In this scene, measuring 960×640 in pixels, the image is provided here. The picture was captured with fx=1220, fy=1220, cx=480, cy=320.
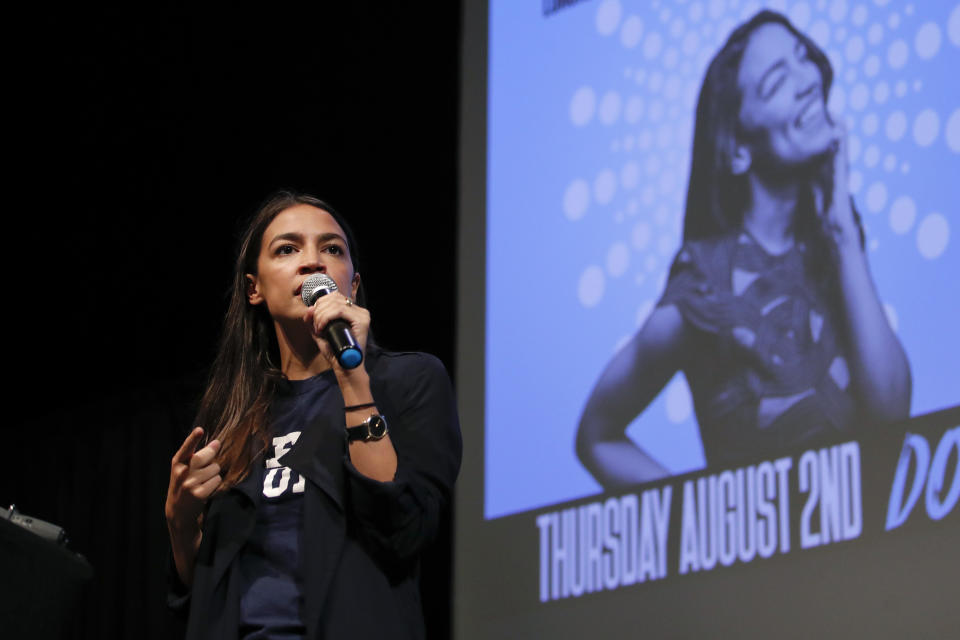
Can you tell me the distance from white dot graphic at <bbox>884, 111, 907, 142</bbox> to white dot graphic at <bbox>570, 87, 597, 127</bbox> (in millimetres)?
829

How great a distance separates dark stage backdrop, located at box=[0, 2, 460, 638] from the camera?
4219 mm

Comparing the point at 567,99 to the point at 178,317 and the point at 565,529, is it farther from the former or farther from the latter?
the point at 178,317

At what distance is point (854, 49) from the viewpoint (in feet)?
8.96

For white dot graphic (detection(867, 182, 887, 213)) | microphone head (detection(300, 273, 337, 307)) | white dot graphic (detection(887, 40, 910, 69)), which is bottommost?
microphone head (detection(300, 273, 337, 307))

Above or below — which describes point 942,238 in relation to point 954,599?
above

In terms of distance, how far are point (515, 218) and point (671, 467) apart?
0.87 meters

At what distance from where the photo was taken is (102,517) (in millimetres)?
4926

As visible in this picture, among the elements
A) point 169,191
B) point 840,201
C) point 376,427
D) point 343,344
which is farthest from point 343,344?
point 169,191

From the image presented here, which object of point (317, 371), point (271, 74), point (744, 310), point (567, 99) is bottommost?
point (317, 371)

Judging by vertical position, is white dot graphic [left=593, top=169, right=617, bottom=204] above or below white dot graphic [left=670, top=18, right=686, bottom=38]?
below

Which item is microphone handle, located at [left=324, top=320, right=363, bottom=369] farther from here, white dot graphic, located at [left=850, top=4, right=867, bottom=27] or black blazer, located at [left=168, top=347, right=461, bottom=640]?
white dot graphic, located at [left=850, top=4, right=867, bottom=27]

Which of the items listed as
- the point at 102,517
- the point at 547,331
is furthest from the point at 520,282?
the point at 102,517

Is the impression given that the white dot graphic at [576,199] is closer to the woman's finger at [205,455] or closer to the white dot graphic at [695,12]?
the white dot graphic at [695,12]

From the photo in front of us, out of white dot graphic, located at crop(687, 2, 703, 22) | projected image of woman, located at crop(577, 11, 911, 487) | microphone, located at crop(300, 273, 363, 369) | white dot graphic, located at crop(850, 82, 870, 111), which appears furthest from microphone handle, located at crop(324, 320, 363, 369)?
white dot graphic, located at crop(687, 2, 703, 22)
